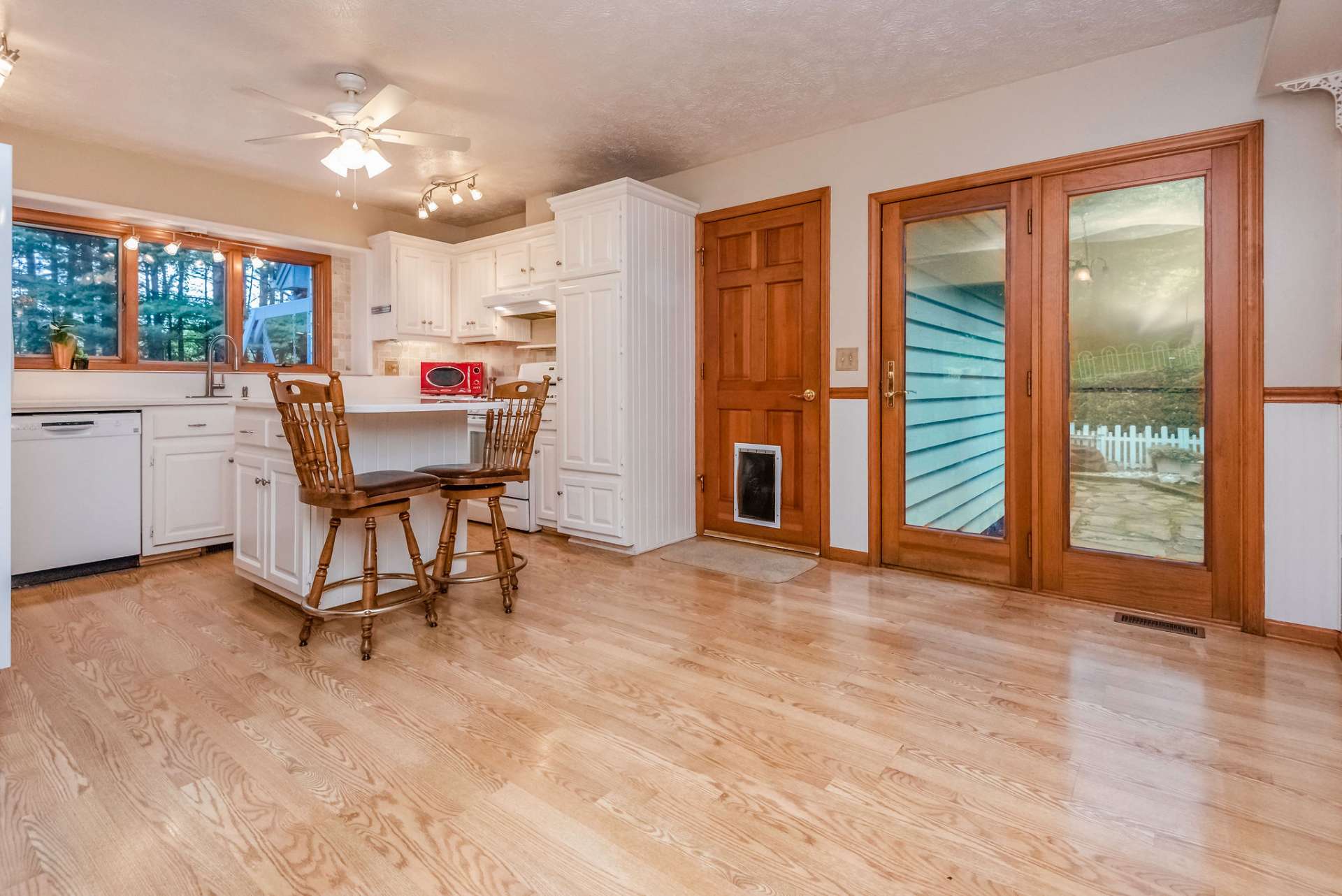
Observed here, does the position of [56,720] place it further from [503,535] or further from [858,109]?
[858,109]

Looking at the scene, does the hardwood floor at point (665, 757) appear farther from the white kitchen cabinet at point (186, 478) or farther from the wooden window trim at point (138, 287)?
the wooden window trim at point (138, 287)

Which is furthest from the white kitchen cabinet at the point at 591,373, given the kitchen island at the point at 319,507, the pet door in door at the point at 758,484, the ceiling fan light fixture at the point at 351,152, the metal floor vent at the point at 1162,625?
the metal floor vent at the point at 1162,625

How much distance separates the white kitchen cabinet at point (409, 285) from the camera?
5449 millimetres

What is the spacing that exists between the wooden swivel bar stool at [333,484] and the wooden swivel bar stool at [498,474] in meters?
0.26

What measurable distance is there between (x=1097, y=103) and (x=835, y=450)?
7.06ft

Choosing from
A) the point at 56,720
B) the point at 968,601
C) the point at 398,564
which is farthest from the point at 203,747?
the point at 968,601

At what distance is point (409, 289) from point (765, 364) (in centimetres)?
310

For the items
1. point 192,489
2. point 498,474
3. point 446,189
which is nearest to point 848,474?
point 498,474

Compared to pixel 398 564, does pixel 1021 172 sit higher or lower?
higher

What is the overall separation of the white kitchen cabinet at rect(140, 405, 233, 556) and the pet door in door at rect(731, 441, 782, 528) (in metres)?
3.32

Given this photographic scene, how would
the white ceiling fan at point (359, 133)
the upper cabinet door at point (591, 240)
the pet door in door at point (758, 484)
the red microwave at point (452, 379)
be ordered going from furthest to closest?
the red microwave at point (452, 379) → the pet door in door at point (758, 484) → the upper cabinet door at point (591, 240) → the white ceiling fan at point (359, 133)

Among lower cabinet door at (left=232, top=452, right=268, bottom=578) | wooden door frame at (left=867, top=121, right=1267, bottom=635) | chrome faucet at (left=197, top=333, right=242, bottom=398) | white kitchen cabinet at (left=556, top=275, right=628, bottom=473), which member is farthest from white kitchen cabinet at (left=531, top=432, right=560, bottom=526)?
wooden door frame at (left=867, top=121, right=1267, bottom=635)

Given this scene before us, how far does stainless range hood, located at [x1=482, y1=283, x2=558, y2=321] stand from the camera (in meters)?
5.05

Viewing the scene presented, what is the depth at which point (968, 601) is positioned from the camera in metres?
3.30
